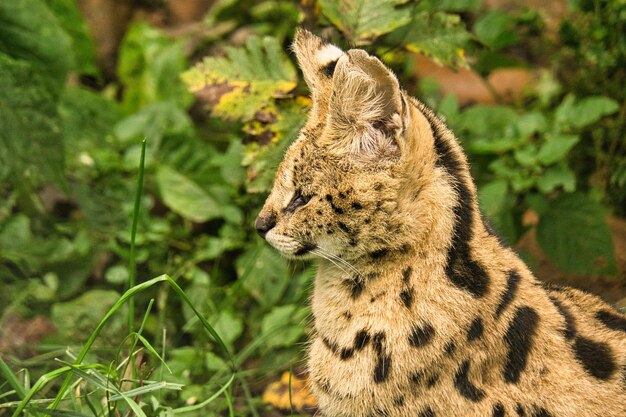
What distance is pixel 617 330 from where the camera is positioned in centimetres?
279

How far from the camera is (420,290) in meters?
2.71

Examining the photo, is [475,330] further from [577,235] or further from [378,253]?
[577,235]

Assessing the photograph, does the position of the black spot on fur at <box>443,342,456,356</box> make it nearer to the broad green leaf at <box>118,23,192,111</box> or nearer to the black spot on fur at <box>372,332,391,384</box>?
the black spot on fur at <box>372,332,391,384</box>

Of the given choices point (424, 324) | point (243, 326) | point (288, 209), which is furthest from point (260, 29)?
point (424, 324)

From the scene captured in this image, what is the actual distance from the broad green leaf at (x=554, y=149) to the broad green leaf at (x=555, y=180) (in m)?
0.05

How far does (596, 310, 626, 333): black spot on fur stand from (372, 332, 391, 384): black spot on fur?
0.77 meters

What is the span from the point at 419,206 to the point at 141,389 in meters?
1.09

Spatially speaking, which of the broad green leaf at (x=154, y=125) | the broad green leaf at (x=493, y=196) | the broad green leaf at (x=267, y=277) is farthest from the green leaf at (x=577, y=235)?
the broad green leaf at (x=154, y=125)

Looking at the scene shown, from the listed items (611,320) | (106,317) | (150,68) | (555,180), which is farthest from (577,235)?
(150,68)

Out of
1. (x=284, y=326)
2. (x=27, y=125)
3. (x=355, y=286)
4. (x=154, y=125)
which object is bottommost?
(x=284, y=326)

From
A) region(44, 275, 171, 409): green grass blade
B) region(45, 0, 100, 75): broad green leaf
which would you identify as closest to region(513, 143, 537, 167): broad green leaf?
region(44, 275, 171, 409): green grass blade

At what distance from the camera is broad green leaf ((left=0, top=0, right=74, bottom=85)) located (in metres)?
3.93

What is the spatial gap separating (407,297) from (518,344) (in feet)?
1.25

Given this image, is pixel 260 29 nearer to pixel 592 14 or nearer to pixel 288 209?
pixel 592 14
